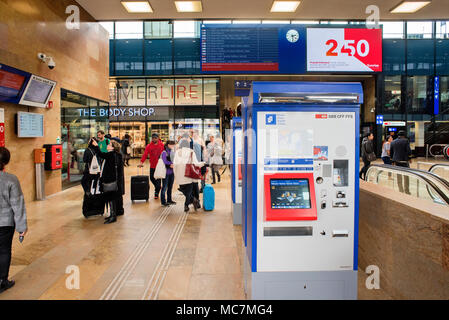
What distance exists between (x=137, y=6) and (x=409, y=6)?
6866 millimetres

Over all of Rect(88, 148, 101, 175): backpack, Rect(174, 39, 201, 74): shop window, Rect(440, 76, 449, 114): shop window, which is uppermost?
Rect(174, 39, 201, 74): shop window

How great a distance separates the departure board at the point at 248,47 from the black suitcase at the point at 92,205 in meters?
4.00

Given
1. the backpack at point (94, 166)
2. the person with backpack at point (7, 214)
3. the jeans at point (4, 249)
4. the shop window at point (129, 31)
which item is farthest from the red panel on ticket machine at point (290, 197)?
the shop window at point (129, 31)

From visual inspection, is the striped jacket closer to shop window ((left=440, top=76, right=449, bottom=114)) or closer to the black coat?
the black coat

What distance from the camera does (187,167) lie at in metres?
7.39

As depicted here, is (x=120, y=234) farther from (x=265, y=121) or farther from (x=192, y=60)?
(x=192, y=60)

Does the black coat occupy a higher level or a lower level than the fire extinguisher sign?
lower

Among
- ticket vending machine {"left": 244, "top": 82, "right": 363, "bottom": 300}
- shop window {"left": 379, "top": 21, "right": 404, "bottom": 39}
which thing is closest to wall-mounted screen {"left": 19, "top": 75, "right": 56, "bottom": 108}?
ticket vending machine {"left": 244, "top": 82, "right": 363, "bottom": 300}

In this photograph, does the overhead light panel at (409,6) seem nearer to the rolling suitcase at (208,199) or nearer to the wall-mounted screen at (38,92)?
the rolling suitcase at (208,199)

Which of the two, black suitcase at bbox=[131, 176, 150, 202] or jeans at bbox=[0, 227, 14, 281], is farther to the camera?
black suitcase at bbox=[131, 176, 150, 202]

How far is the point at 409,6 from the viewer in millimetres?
8719

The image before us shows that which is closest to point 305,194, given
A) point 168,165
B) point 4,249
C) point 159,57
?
point 4,249

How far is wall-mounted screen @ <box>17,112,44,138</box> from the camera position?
25.5 ft

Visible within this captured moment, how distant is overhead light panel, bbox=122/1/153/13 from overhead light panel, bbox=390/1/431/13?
6.22 m
